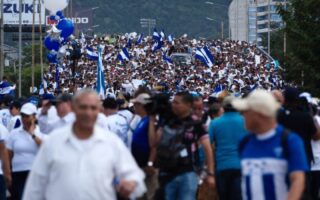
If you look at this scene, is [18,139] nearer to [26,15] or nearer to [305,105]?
[305,105]

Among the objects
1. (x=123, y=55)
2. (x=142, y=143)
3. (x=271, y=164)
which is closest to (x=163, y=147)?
(x=142, y=143)

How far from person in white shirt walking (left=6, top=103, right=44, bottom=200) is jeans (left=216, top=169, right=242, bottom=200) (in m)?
2.09

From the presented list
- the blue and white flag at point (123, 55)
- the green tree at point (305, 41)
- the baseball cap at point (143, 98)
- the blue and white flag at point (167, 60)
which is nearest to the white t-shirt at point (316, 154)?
the baseball cap at point (143, 98)

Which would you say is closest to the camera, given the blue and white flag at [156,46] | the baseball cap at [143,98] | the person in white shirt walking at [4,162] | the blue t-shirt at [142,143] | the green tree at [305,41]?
the blue t-shirt at [142,143]

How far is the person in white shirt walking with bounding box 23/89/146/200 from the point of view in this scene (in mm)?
8203

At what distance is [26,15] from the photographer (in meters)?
125

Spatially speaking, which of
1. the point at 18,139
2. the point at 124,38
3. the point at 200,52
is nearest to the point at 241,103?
the point at 18,139

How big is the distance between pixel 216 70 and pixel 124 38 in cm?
2437

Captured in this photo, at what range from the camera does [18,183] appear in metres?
13.5

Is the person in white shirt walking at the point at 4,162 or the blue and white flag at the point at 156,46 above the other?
the blue and white flag at the point at 156,46

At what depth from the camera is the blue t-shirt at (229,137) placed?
476 inches

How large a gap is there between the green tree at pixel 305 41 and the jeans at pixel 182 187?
1820 centimetres

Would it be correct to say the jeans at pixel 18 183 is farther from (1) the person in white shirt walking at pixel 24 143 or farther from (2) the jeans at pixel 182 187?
(2) the jeans at pixel 182 187

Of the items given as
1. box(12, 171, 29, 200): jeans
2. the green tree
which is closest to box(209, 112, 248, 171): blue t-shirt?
box(12, 171, 29, 200): jeans
